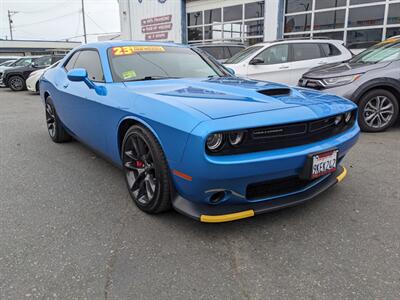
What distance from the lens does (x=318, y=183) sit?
2820 millimetres

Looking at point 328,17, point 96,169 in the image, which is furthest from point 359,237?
point 328,17

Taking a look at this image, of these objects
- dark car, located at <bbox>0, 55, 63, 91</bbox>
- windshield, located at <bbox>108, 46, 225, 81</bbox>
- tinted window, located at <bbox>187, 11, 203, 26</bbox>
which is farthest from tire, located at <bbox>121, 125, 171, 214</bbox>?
tinted window, located at <bbox>187, 11, 203, 26</bbox>

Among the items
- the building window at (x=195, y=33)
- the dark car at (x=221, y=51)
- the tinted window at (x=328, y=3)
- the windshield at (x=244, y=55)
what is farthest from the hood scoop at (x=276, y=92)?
the building window at (x=195, y=33)

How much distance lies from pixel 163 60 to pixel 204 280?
246 centimetres

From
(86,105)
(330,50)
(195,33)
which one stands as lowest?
(86,105)

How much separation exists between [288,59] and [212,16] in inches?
358

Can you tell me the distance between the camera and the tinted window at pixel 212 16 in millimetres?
15992

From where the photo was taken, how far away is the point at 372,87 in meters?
5.55

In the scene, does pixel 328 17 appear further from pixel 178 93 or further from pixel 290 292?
pixel 290 292

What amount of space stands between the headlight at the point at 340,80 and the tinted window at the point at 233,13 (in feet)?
33.5

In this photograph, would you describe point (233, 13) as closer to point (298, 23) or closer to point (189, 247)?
point (298, 23)

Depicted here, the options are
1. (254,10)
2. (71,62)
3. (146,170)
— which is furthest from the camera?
(254,10)

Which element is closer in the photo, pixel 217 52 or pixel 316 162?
pixel 316 162

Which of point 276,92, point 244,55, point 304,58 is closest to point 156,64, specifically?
point 276,92
